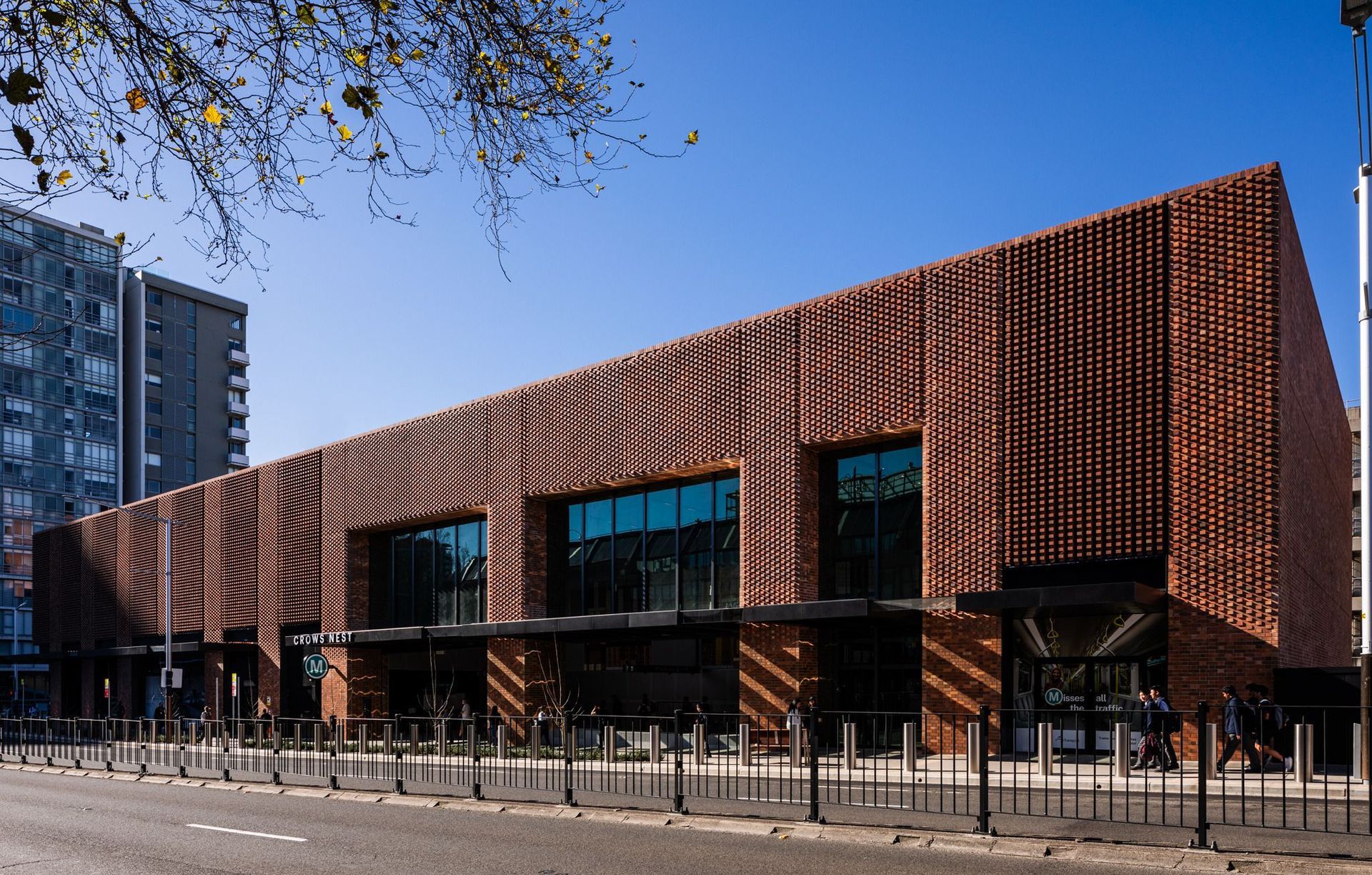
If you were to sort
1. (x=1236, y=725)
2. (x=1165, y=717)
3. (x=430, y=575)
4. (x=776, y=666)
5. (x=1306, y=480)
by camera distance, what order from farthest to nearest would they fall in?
(x=430, y=575) → (x=776, y=666) → (x=1306, y=480) → (x=1236, y=725) → (x=1165, y=717)

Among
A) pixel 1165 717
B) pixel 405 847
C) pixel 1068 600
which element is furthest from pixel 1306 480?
pixel 405 847

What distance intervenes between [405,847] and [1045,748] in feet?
31.0

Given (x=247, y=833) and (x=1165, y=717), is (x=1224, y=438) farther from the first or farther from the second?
(x=247, y=833)

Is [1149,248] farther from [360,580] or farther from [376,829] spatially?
[360,580]

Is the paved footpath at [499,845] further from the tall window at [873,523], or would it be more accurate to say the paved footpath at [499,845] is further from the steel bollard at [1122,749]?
the tall window at [873,523]

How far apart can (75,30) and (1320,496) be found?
3232 cm

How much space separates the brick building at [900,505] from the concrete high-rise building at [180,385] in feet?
220

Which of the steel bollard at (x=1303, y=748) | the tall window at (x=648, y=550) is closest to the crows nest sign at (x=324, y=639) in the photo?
the tall window at (x=648, y=550)

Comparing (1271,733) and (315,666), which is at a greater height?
(1271,733)

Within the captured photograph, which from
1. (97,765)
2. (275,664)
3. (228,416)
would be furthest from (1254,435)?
(228,416)

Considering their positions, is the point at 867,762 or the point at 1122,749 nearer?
the point at 1122,749

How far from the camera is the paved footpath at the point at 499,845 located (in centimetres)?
1112

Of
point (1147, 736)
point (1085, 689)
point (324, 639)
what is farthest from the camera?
point (324, 639)

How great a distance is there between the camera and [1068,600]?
2338cm
